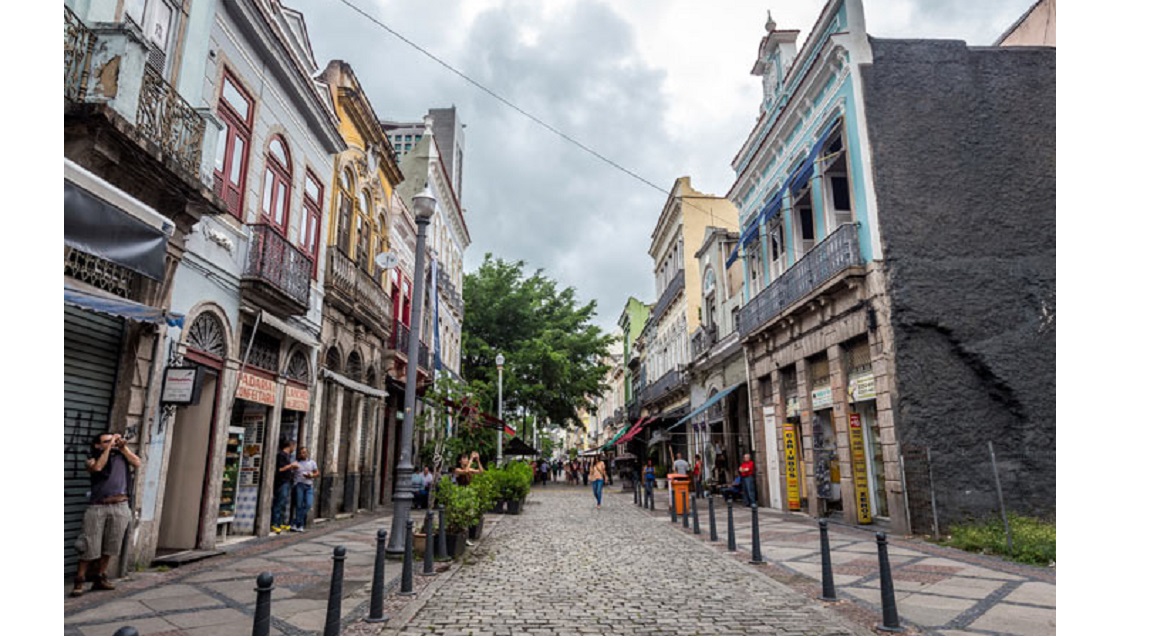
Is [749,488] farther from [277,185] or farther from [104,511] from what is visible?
[104,511]

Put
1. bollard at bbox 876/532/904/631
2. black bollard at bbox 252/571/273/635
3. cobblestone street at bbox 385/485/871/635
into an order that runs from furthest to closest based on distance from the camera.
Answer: cobblestone street at bbox 385/485/871/635, bollard at bbox 876/532/904/631, black bollard at bbox 252/571/273/635

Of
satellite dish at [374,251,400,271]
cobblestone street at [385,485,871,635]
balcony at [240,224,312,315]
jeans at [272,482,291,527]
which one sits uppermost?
satellite dish at [374,251,400,271]

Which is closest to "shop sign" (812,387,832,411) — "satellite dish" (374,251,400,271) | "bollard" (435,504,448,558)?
"bollard" (435,504,448,558)

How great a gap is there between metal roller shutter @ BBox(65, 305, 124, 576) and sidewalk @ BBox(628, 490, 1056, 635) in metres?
7.90

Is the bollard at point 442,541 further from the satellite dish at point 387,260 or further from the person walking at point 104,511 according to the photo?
the satellite dish at point 387,260

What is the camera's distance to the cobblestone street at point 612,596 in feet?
18.0

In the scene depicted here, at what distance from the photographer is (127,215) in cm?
695

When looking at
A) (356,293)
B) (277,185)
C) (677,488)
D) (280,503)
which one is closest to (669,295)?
(677,488)

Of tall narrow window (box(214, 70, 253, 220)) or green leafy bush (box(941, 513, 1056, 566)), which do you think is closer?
green leafy bush (box(941, 513, 1056, 566))

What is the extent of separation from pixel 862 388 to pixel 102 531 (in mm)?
12189

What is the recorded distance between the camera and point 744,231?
1945 cm

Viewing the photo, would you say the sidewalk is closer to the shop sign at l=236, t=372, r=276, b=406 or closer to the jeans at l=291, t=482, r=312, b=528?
the jeans at l=291, t=482, r=312, b=528

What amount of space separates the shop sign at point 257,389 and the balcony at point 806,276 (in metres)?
10.9

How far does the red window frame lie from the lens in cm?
1024
